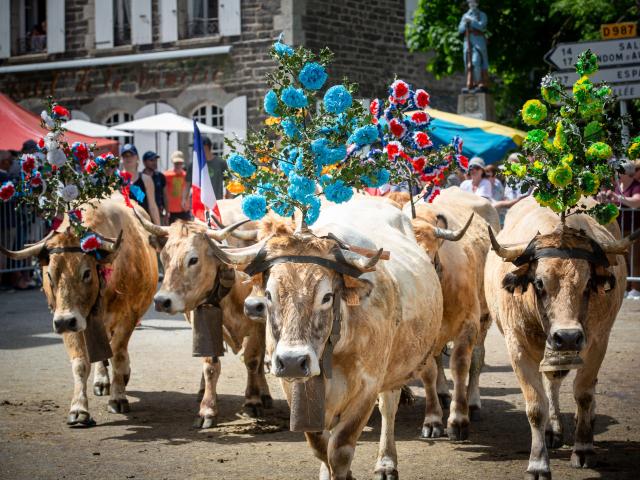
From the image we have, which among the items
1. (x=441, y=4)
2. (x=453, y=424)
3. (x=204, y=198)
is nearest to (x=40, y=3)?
(x=441, y=4)

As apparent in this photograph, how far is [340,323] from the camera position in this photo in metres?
5.90

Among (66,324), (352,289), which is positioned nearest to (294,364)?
(352,289)

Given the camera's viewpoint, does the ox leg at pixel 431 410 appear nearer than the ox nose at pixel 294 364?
No

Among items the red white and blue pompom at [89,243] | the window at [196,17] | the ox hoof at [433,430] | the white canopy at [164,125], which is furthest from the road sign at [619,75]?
the window at [196,17]

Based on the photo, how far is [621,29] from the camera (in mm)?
13227

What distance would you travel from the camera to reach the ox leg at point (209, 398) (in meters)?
8.66

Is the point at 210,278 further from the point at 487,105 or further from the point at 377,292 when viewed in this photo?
the point at 487,105

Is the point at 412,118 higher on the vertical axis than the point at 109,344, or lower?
higher

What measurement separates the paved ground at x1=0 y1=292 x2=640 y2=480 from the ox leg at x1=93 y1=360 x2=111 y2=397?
0.72ft

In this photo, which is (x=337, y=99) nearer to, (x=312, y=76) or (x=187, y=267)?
(x=312, y=76)

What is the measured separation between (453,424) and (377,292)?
7.14 feet

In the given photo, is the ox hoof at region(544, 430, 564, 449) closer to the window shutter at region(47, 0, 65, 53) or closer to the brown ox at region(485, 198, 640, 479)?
the brown ox at region(485, 198, 640, 479)

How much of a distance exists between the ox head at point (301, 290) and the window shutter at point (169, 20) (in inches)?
823

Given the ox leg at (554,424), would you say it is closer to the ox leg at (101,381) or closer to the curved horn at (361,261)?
the curved horn at (361,261)
